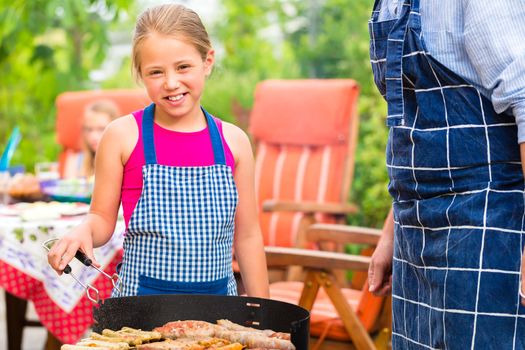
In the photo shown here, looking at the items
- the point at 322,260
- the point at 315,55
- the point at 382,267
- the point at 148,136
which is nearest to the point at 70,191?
the point at 322,260

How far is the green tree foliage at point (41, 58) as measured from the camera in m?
6.63

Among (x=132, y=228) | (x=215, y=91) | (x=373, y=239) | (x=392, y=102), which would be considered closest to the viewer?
(x=392, y=102)

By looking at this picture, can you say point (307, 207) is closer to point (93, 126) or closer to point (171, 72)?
point (93, 126)

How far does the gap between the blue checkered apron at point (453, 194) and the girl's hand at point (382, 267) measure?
0.29m

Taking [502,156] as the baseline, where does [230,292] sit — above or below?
below

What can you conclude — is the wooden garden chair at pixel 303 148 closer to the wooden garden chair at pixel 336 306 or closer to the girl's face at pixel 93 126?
the girl's face at pixel 93 126

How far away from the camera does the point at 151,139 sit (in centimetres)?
230

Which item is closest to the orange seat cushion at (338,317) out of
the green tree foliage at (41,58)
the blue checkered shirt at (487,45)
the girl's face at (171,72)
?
the girl's face at (171,72)

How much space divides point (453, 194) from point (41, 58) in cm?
589

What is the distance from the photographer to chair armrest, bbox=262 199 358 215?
4.76 metres

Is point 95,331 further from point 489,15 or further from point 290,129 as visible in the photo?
point 290,129

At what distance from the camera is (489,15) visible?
172cm

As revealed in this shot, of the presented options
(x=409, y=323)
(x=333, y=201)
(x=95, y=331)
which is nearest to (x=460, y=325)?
(x=409, y=323)

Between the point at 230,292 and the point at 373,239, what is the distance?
1.73m
